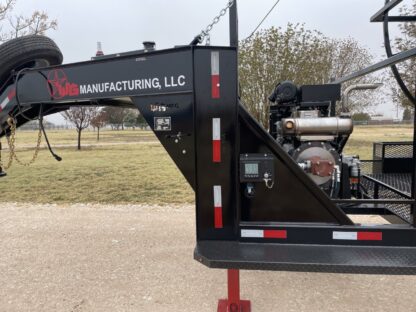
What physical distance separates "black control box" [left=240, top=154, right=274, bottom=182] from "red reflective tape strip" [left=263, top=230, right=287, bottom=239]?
32 cm

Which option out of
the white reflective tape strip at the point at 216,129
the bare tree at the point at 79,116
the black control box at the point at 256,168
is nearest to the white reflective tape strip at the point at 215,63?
the white reflective tape strip at the point at 216,129

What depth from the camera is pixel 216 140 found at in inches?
A: 83.6

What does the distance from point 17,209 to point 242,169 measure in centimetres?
539

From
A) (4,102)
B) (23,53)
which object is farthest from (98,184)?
(23,53)

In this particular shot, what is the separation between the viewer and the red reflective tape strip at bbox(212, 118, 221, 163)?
211 centimetres

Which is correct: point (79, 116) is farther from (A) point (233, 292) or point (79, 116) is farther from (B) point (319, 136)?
(A) point (233, 292)

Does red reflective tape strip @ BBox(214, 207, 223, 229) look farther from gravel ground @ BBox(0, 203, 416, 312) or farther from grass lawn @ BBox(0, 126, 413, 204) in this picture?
grass lawn @ BBox(0, 126, 413, 204)

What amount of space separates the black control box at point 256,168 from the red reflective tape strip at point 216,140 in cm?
15

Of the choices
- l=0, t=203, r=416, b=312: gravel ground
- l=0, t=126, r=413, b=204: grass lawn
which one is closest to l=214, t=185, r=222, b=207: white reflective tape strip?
l=0, t=203, r=416, b=312: gravel ground

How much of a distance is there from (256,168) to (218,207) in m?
0.33

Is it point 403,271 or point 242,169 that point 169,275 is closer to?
point 242,169

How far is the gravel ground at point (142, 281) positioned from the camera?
2.90 m

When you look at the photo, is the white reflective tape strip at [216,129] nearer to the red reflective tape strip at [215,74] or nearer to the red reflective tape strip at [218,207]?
the red reflective tape strip at [215,74]

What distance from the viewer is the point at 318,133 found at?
2.76 m
